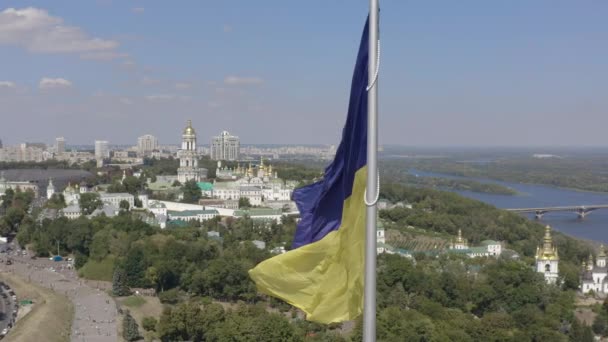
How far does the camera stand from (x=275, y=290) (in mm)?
3111

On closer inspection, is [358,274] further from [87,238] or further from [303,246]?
[87,238]

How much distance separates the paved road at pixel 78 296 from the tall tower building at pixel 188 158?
16236mm

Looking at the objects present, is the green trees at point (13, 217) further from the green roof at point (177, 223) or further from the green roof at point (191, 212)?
the green roof at point (191, 212)

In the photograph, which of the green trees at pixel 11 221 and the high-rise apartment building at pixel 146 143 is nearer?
the green trees at pixel 11 221

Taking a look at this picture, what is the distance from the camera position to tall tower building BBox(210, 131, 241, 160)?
69.0m

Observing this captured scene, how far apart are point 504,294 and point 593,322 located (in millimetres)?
1852

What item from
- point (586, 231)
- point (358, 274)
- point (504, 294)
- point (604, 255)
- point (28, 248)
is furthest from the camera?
point (586, 231)

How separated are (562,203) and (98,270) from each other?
34.2 meters

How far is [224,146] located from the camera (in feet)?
228

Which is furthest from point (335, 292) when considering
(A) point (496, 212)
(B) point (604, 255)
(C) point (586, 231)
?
(C) point (586, 231)

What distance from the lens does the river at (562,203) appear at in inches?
1216

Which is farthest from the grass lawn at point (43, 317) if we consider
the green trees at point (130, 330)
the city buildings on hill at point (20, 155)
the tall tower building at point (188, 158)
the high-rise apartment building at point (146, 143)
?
the high-rise apartment building at point (146, 143)

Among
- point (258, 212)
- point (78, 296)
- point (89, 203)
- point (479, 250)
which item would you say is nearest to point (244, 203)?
point (258, 212)

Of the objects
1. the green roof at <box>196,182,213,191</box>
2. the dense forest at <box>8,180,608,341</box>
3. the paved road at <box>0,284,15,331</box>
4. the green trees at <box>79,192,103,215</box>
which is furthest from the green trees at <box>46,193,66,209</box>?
the paved road at <box>0,284,15,331</box>
